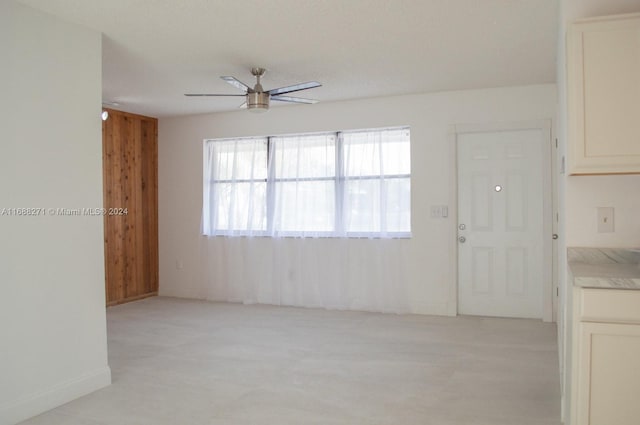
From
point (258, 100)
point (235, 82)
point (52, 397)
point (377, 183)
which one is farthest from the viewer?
point (377, 183)

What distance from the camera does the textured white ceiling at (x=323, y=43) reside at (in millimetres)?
3221

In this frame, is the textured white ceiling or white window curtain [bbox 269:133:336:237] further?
white window curtain [bbox 269:133:336:237]

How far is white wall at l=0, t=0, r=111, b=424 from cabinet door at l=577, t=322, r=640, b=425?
2.94 m

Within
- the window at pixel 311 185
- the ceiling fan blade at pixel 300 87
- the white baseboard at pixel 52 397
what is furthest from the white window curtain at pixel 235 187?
the white baseboard at pixel 52 397

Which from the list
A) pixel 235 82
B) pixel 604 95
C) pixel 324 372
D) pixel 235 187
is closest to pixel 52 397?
pixel 324 372

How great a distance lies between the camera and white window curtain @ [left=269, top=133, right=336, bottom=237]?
20.4ft

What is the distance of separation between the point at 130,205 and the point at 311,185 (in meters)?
2.44

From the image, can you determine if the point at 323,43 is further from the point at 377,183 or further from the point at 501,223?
the point at 501,223

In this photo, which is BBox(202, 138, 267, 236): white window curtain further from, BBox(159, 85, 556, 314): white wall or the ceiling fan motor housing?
the ceiling fan motor housing

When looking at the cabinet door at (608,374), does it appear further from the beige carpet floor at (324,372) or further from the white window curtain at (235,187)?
the white window curtain at (235,187)

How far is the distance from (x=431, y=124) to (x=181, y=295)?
3.99 m

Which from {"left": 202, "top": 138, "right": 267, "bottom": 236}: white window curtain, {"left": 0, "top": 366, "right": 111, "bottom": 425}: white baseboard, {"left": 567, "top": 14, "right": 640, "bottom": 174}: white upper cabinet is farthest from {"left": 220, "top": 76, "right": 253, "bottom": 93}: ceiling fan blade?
{"left": 567, "top": 14, "right": 640, "bottom": 174}: white upper cabinet

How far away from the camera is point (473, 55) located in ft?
14.0

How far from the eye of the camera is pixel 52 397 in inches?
125
